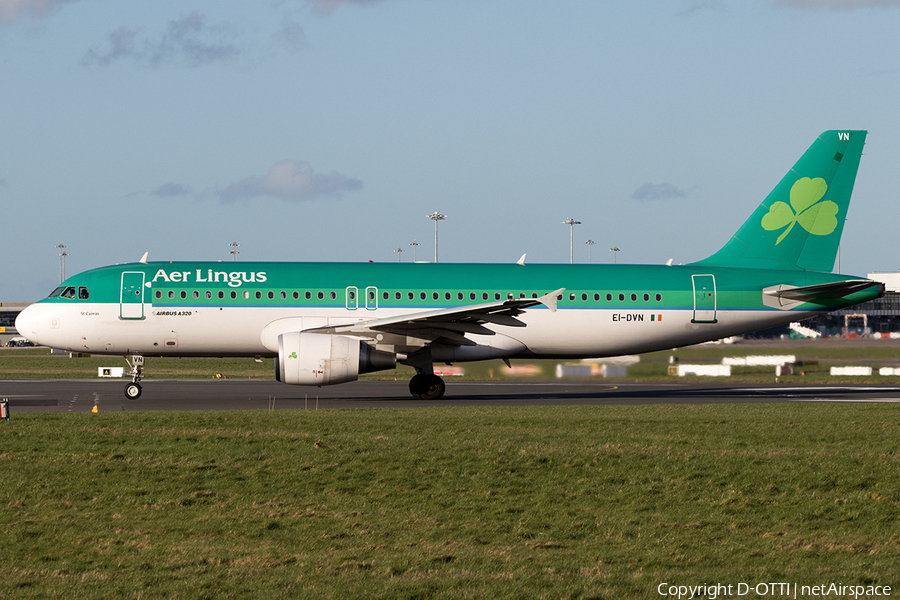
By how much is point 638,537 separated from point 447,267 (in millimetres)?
19337

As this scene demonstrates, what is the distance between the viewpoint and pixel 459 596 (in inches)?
312

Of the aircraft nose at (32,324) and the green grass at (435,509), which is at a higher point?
the aircraft nose at (32,324)

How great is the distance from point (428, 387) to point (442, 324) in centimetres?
277

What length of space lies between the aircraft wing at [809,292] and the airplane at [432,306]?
5cm

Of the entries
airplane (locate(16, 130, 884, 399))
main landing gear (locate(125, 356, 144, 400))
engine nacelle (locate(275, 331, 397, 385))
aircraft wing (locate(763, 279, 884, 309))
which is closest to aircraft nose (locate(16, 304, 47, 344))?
airplane (locate(16, 130, 884, 399))

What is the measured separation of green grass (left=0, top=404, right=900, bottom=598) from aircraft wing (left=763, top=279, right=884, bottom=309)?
10720mm

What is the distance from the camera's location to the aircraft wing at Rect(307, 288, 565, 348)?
25.6 m

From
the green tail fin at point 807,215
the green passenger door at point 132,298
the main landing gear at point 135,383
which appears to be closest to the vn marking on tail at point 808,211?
the green tail fin at point 807,215

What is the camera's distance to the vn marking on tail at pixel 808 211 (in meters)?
30.8

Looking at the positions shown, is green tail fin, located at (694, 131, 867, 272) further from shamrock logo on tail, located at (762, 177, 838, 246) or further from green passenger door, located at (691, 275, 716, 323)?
green passenger door, located at (691, 275, 716, 323)

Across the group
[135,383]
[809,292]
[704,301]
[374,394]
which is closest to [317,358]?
[374,394]

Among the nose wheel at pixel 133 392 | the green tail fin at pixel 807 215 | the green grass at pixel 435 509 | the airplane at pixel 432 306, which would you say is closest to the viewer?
the green grass at pixel 435 509

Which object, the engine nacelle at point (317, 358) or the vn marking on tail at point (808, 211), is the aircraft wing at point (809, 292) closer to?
the vn marking on tail at point (808, 211)

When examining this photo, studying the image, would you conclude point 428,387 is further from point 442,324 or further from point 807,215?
point 807,215
